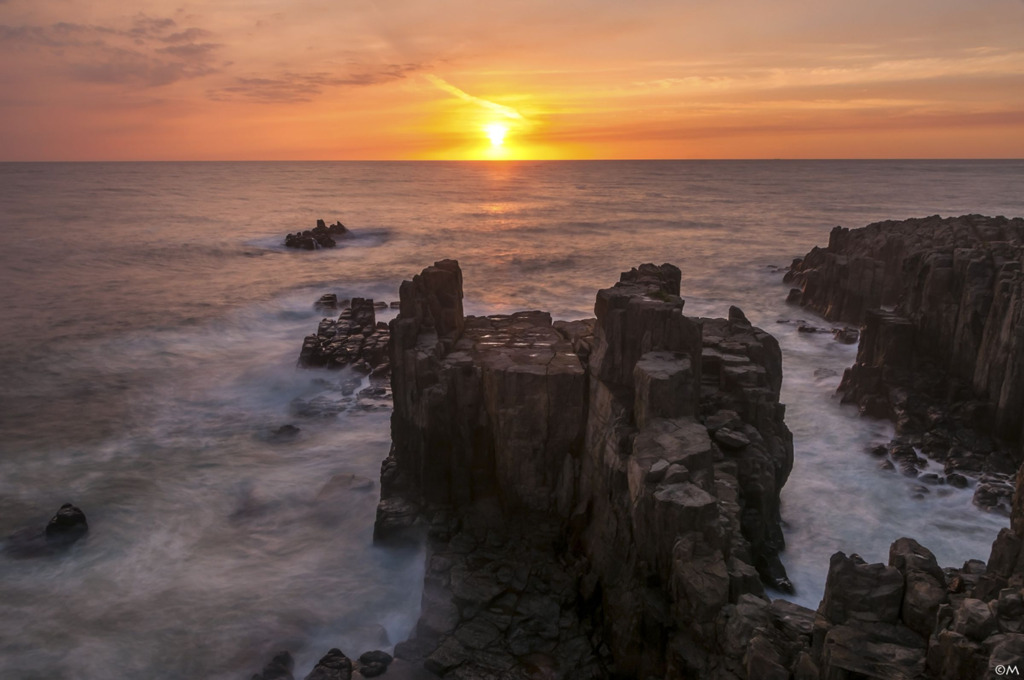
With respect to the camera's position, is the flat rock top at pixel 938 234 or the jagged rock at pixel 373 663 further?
the flat rock top at pixel 938 234

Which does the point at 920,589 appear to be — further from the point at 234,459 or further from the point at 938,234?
the point at 938,234

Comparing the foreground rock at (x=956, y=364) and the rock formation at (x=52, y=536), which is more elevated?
the foreground rock at (x=956, y=364)

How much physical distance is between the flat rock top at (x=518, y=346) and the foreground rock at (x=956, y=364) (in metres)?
10.5

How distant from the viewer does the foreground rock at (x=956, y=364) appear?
17.4m

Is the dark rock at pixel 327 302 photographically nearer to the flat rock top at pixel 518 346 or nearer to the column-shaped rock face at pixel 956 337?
the flat rock top at pixel 518 346

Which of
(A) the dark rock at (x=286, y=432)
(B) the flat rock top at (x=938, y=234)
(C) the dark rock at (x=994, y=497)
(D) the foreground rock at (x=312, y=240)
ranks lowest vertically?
(A) the dark rock at (x=286, y=432)

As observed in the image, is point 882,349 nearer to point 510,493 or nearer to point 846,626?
point 510,493

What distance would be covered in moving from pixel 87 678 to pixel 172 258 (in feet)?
171

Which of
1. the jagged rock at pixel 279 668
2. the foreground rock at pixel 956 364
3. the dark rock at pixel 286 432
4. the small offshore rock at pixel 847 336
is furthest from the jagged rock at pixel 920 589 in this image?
the small offshore rock at pixel 847 336

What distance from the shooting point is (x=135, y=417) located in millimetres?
23438

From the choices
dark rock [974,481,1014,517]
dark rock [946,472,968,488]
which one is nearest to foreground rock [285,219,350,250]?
dark rock [946,472,968,488]

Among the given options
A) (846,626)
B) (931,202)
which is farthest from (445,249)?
(931,202)

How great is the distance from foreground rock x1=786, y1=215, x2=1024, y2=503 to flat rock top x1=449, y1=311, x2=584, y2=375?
10495 mm

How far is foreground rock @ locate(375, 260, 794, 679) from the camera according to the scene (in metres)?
9.35
